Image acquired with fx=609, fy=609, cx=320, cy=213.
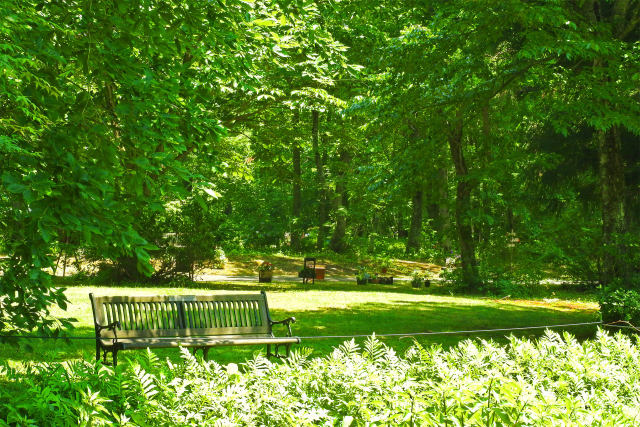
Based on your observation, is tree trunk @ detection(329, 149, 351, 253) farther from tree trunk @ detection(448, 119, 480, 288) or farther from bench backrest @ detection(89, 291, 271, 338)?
bench backrest @ detection(89, 291, 271, 338)

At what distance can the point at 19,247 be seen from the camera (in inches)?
160

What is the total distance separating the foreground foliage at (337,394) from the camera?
9.36ft

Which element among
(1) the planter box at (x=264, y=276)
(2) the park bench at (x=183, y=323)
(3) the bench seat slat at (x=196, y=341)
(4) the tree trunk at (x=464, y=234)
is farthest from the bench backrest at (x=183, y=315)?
(1) the planter box at (x=264, y=276)

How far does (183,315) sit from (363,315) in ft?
19.3

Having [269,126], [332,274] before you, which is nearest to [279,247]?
[332,274]

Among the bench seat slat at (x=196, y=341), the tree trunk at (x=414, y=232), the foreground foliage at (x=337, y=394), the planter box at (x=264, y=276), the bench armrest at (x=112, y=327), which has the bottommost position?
the planter box at (x=264, y=276)

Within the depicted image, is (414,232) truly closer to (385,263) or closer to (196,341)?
(385,263)

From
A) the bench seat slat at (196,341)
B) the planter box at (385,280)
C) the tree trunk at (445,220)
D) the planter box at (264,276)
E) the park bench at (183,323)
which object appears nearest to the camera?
the bench seat slat at (196,341)

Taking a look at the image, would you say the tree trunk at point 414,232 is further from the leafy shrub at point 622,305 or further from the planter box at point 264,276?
the leafy shrub at point 622,305

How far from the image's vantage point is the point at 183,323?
25.5ft

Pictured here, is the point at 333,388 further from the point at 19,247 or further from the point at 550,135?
the point at 550,135

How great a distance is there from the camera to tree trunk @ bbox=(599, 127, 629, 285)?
10109 millimetres

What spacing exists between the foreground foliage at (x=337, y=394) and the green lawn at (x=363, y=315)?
151 inches

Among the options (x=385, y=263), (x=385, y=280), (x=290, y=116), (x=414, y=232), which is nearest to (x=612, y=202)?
(x=385, y=280)
